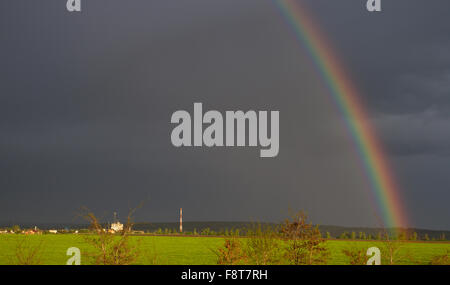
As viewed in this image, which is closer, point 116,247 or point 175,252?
point 116,247

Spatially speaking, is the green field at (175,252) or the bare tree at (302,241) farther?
the green field at (175,252)

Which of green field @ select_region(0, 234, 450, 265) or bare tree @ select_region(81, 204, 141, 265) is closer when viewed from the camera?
bare tree @ select_region(81, 204, 141, 265)

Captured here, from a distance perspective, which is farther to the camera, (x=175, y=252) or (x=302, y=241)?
(x=175, y=252)

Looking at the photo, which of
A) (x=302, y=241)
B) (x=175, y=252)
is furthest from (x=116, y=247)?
(x=175, y=252)

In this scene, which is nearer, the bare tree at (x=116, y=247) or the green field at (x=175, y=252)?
the bare tree at (x=116, y=247)

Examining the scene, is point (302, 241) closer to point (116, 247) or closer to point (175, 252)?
point (116, 247)

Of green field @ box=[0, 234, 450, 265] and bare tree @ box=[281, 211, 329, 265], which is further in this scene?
green field @ box=[0, 234, 450, 265]
